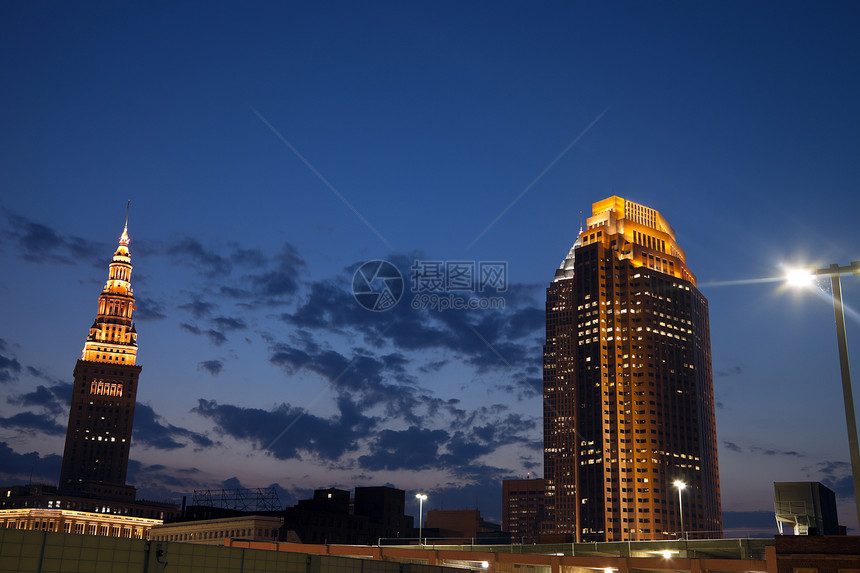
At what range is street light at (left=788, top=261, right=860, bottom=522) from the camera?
29516mm

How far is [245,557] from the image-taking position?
42750 millimetres

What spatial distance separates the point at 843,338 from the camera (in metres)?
31.5

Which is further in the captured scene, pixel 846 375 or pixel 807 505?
pixel 807 505

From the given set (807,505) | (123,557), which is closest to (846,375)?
(123,557)

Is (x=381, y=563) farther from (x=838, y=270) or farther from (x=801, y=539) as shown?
(x=838, y=270)

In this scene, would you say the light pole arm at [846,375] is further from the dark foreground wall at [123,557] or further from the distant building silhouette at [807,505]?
the distant building silhouette at [807,505]

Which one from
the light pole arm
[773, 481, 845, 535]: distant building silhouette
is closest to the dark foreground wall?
the light pole arm

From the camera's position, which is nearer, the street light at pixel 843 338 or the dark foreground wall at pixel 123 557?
the street light at pixel 843 338

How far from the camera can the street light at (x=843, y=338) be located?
96.8 ft

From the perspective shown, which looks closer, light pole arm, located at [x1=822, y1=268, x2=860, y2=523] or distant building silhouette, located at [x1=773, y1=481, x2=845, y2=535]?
light pole arm, located at [x1=822, y1=268, x2=860, y2=523]

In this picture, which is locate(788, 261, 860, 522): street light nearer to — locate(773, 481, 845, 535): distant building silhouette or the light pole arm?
the light pole arm

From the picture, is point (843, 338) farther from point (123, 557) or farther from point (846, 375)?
point (123, 557)

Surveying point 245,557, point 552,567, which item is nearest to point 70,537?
point 245,557

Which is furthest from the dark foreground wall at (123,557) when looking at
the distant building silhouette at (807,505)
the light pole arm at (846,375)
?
the distant building silhouette at (807,505)
